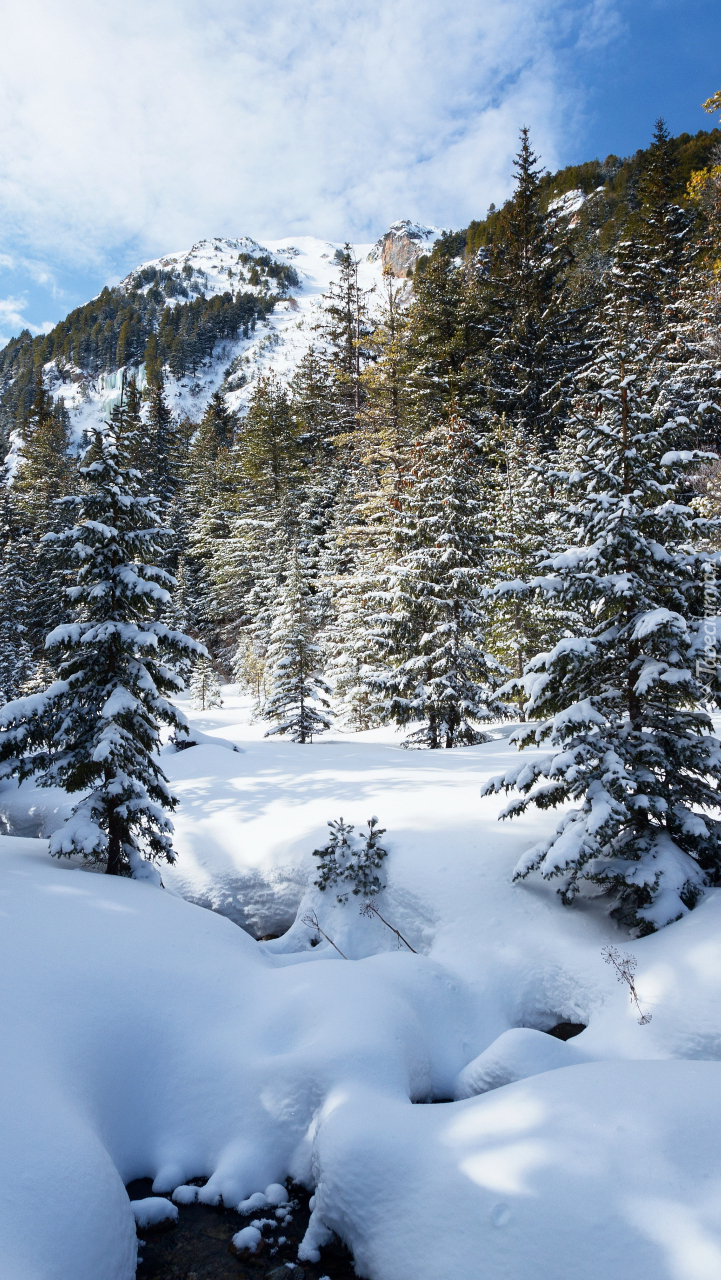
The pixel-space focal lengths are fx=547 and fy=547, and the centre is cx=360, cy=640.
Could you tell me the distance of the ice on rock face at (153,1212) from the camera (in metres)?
3.95

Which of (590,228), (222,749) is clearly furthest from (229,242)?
(222,749)

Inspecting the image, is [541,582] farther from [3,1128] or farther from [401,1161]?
[3,1128]

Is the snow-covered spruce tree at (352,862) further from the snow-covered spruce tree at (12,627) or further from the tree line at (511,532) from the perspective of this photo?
the snow-covered spruce tree at (12,627)

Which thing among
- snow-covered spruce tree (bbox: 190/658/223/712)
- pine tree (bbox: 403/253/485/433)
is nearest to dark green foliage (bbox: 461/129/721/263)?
pine tree (bbox: 403/253/485/433)

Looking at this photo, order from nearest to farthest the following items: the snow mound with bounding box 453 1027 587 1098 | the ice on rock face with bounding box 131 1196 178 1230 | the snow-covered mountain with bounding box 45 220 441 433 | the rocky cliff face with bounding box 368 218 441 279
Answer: the ice on rock face with bounding box 131 1196 178 1230, the snow mound with bounding box 453 1027 587 1098, the snow-covered mountain with bounding box 45 220 441 433, the rocky cliff face with bounding box 368 218 441 279

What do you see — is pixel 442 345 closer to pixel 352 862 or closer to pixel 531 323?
pixel 531 323

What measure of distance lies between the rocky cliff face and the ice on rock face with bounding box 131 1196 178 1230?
153441 millimetres

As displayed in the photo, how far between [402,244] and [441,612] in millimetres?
160747

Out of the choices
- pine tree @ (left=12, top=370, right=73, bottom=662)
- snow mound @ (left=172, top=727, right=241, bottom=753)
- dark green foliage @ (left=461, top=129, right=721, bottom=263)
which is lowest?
snow mound @ (left=172, top=727, right=241, bottom=753)

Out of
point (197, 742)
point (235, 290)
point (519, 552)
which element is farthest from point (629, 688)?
point (235, 290)

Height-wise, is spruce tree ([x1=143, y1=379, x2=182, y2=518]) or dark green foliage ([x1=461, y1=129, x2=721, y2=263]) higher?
dark green foliage ([x1=461, y1=129, x2=721, y2=263])

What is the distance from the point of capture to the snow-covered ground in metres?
2.95

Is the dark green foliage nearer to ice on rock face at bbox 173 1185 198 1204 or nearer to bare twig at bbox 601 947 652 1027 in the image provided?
bare twig at bbox 601 947 652 1027

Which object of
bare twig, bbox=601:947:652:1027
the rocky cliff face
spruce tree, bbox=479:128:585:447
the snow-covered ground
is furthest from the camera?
the rocky cliff face
